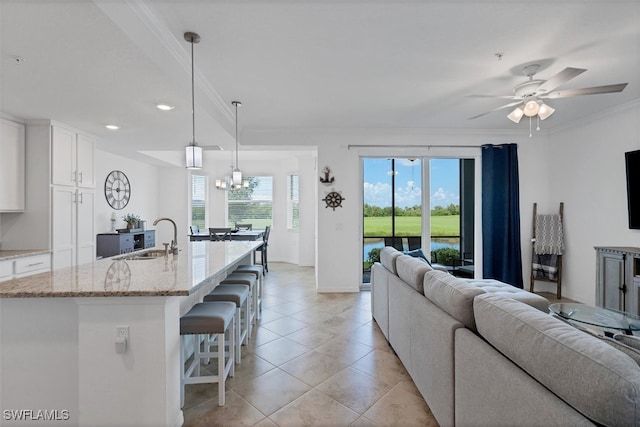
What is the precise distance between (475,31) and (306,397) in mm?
2896

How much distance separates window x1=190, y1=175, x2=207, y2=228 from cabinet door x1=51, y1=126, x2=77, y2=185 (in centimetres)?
427

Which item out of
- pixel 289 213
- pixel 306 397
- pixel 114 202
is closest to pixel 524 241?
pixel 306 397

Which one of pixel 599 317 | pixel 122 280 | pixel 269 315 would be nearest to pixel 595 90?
pixel 599 317

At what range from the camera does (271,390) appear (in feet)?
7.36

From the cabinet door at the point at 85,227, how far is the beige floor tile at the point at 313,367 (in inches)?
129

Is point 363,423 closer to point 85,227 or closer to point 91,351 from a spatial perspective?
point 91,351

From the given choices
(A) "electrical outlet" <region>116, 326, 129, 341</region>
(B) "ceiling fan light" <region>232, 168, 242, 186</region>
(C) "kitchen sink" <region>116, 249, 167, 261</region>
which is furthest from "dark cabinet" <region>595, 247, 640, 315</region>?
(C) "kitchen sink" <region>116, 249, 167, 261</region>

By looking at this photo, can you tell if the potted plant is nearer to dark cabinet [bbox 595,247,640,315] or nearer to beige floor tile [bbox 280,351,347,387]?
beige floor tile [bbox 280,351,347,387]

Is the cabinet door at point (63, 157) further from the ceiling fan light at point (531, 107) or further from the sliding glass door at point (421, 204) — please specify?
the ceiling fan light at point (531, 107)

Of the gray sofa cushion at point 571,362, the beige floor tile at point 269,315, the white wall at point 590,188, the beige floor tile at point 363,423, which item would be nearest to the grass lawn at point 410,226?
the white wall at point 590,188

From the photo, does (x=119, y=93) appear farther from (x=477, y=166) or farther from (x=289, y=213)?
(x=289, y=213)

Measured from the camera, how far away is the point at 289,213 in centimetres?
817

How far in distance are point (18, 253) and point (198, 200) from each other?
5078 millimetres

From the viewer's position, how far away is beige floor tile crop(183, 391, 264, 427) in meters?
1.90
